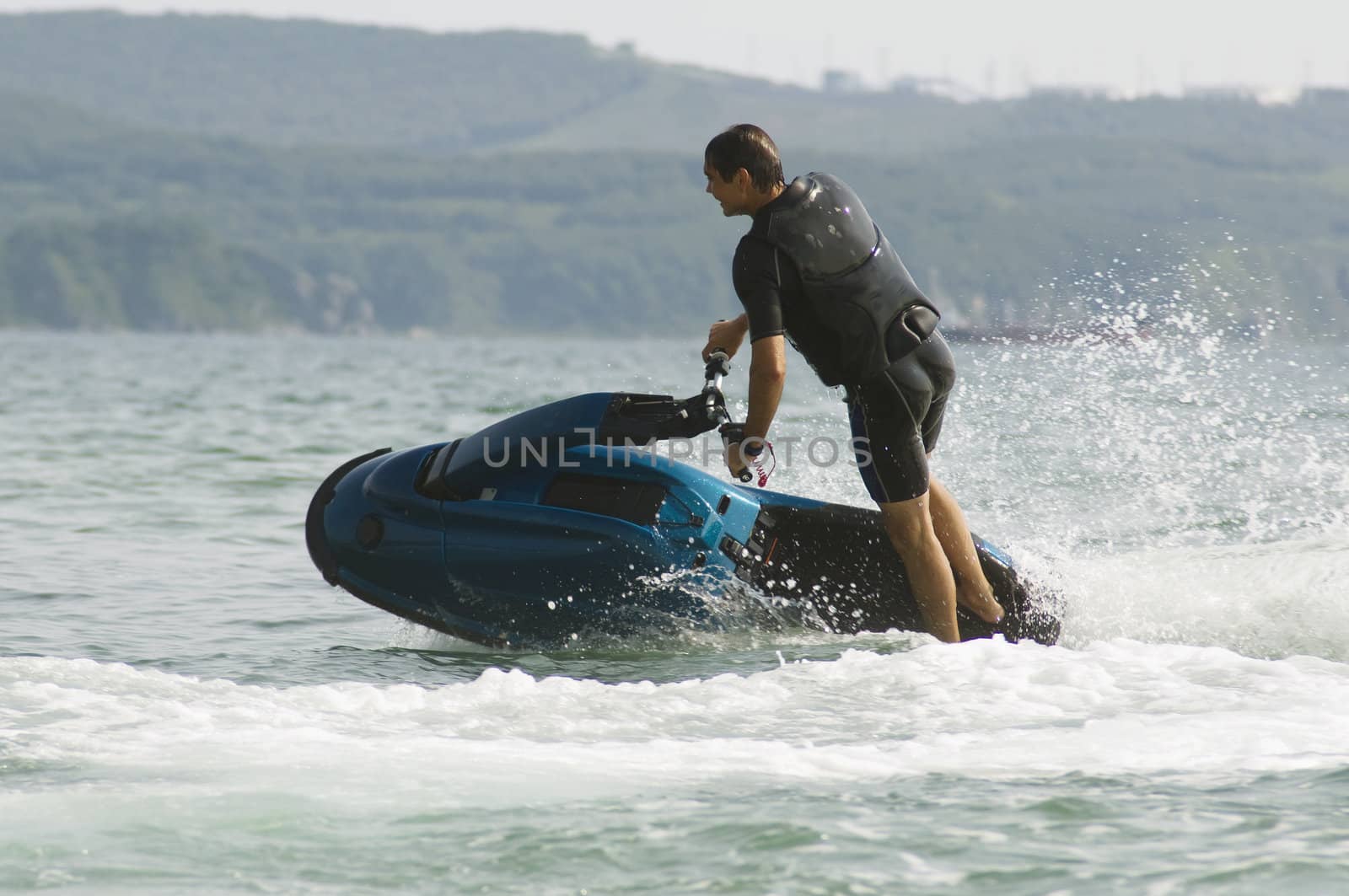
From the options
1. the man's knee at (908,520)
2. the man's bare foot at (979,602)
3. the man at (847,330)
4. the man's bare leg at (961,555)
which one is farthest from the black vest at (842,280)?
the man's bare foot at (979,602)

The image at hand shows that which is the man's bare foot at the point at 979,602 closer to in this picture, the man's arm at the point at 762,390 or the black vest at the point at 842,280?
the black vest at the point at 842,280

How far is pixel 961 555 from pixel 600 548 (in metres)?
1.38

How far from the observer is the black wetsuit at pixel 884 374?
17.2ft

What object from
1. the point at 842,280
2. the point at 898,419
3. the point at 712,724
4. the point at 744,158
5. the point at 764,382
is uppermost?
the point at 744,158

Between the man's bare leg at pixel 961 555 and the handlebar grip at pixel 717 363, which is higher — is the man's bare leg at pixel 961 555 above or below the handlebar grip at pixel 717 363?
A: below

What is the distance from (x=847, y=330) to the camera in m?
5.30

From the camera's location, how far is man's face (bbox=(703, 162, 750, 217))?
16.9 ft

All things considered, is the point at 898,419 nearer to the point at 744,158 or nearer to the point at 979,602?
the point at 979,602

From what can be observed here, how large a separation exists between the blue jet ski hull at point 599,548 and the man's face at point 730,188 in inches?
32.1

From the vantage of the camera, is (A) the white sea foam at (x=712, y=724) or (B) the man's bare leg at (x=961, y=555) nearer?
(A) the white sea foam at (x=712, y=724)

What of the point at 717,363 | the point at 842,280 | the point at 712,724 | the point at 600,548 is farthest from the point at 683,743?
the point at 842,280

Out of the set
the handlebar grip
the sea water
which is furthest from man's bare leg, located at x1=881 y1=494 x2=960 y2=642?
the handlebar grip

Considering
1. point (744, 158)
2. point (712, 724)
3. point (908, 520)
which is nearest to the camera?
point (712, 724)

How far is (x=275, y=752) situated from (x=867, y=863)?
5.59 feet
